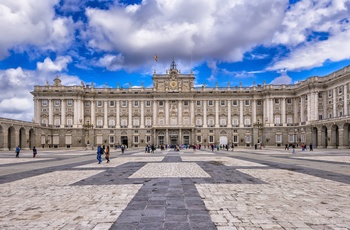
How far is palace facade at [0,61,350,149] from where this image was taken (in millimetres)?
70312

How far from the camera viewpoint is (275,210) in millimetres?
7078

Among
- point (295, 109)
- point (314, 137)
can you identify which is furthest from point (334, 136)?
point (295, 109)

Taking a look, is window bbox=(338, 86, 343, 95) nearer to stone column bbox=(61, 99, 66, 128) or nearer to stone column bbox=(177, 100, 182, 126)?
stone column bbox=(177, 100, 182, 126)

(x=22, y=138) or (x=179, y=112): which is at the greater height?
(x=179, y=112)

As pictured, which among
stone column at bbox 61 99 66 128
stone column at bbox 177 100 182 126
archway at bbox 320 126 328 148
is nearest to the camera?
archway at bbox 320 126 328 148

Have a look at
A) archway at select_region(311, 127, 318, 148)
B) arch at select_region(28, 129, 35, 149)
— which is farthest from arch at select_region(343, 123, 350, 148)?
arch at select_region(28, 129, 35, 149)

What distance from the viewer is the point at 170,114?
241ft

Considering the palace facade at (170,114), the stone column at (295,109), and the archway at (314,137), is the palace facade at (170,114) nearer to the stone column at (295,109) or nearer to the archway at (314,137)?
the stone column at (295,109)

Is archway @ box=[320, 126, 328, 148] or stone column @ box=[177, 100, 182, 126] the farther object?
stone column @ box=[177, 100, 182, 126]

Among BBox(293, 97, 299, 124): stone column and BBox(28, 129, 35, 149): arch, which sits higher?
BBox(293, 97, 299, 124): stone column

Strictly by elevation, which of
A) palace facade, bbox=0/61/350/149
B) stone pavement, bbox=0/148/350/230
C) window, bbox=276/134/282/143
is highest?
palace facade, bbox=0/61/350/149

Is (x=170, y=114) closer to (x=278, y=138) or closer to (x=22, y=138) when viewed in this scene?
(x=278, y=138)

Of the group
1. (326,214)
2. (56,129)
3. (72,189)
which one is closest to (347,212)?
(326,214)

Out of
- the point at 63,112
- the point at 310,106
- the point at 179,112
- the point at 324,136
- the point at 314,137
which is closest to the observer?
the point at 324,136
